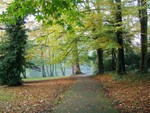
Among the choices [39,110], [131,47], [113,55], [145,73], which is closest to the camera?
[39,110]

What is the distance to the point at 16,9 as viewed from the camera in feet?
25.1

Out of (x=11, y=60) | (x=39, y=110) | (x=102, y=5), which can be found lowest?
(x=39, y=110)

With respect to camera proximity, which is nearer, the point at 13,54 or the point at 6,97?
the point at 6,97

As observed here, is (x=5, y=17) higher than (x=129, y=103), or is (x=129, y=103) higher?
(x=5, y=17)

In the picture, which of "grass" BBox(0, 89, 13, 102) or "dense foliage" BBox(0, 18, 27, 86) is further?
"dense foliage" BBox(0, 18, 27, 86)

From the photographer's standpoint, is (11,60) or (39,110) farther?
(11,60)

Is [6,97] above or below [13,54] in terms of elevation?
below

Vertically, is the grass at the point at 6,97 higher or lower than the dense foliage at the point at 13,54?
lower

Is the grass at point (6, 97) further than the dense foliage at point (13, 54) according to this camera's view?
No

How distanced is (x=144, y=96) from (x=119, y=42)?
11.6m

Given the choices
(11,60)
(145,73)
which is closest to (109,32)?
(145,73)

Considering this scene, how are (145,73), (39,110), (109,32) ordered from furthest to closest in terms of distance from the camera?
(109,32) < (145,73) < (39,110)

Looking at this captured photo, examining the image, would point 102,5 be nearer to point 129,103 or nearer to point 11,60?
point 11,60

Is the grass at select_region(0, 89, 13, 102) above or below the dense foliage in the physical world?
below
